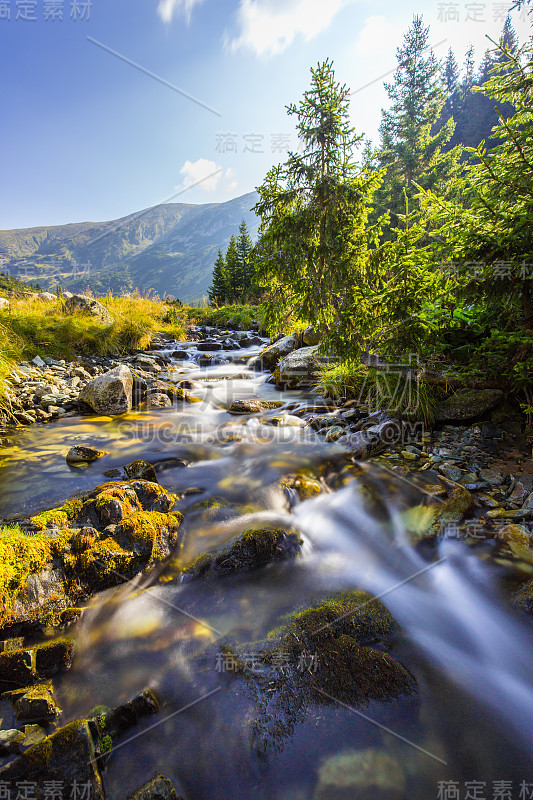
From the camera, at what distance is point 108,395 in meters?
7.54

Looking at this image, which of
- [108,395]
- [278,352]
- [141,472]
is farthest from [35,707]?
[278,352]

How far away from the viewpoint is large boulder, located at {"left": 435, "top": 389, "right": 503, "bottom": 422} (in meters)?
5.04

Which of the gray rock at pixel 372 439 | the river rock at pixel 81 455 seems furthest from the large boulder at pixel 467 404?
the river rock at pixel 81 455

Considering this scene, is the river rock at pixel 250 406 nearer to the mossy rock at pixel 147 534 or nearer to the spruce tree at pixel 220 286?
the mossy rock at pixel 147 534

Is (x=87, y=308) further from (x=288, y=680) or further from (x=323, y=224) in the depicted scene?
(x=288, y=680)

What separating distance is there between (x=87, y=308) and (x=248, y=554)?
13.2 meters

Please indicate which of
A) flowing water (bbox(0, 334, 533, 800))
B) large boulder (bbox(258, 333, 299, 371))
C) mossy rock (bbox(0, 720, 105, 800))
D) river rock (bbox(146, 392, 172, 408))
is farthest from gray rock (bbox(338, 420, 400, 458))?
large boulder (bbox(258, 333, 299, 371))

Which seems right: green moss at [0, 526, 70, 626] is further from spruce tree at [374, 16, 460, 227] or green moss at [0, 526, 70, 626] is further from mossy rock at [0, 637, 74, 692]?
spruce tree at [374, 16, 460, 227]

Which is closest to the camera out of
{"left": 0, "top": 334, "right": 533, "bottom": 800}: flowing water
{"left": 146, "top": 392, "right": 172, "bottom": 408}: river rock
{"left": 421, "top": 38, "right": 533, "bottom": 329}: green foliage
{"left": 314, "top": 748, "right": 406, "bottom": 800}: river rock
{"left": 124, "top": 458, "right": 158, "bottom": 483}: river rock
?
{"left": 314, "top": 748, "right": 406, "bottom": 800}: river rock

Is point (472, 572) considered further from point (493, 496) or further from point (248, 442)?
point (248, 442)

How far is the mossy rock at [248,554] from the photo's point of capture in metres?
3.14

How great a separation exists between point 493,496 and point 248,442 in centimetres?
386

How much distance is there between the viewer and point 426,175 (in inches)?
1037

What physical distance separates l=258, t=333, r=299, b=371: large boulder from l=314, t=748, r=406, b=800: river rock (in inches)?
439
